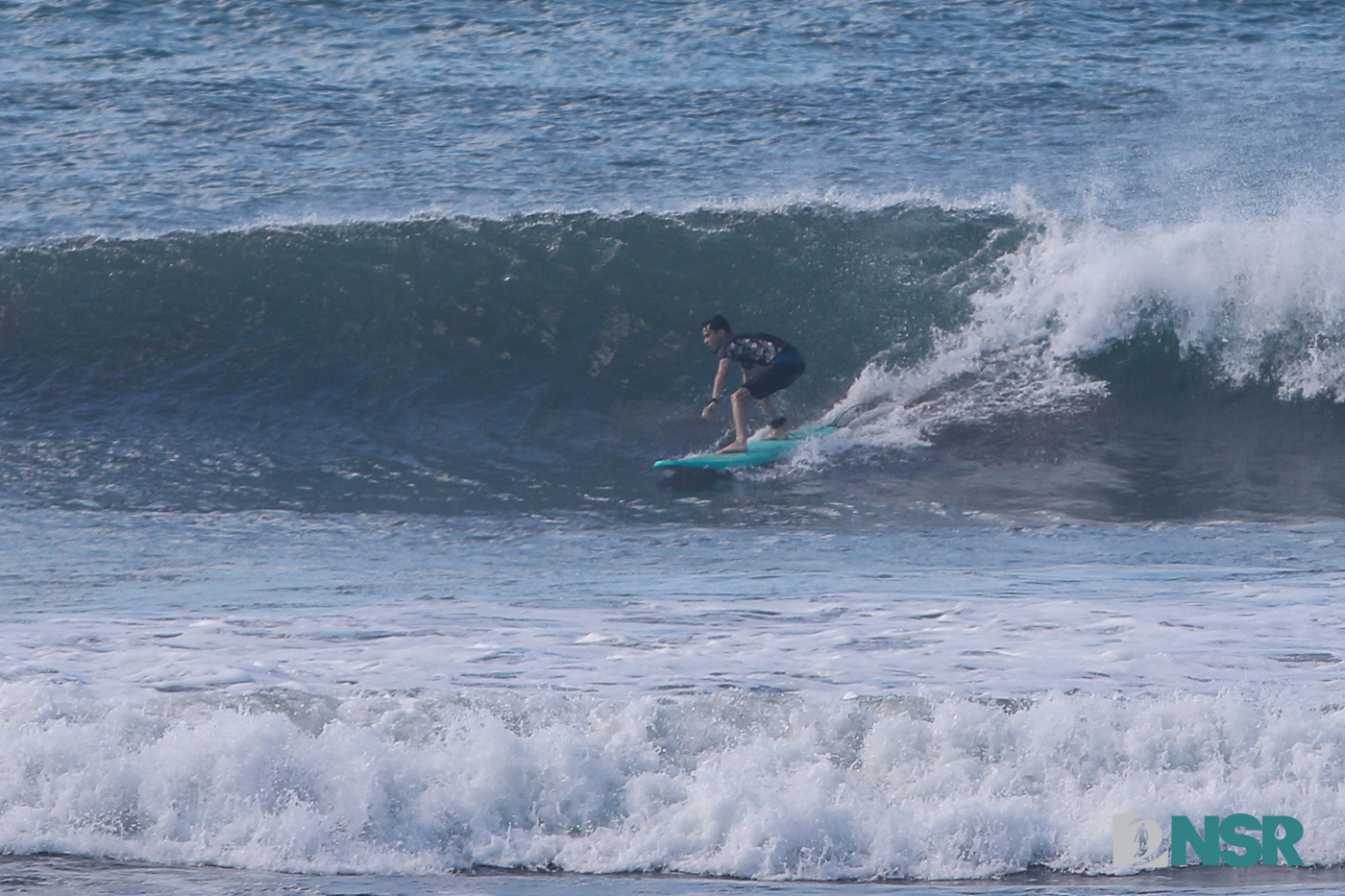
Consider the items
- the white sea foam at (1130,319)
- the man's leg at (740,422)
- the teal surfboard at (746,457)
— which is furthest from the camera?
the white sea foam at (1130,319)

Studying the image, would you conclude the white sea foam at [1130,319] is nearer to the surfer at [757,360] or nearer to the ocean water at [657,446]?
the ocean water at [657,446]

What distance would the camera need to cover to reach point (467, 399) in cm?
1107

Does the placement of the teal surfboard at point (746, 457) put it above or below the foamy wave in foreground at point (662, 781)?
below

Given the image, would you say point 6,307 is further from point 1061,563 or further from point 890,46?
point 890,46

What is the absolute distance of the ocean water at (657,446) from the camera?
4484 mm

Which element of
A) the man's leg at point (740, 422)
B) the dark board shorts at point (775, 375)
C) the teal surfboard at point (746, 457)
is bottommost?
the teal surfboard at point (746, 457)

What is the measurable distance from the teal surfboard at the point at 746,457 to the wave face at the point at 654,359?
18 cm

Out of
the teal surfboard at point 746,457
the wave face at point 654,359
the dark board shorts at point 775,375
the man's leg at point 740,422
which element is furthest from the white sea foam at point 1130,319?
the man's leg at point 740,422

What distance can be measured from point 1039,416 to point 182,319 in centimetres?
752

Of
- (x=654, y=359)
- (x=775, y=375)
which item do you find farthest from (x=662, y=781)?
(x=654, y=359)

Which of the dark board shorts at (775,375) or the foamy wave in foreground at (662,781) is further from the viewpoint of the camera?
the dark board shorts at (775,375)

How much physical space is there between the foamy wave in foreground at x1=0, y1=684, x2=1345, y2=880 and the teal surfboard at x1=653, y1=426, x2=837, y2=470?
14.6 ft

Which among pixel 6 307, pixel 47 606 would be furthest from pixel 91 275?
pixel 47 606

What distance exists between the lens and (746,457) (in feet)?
31.0
